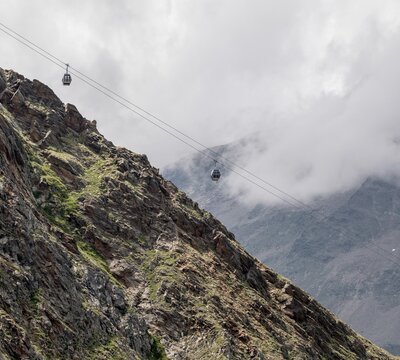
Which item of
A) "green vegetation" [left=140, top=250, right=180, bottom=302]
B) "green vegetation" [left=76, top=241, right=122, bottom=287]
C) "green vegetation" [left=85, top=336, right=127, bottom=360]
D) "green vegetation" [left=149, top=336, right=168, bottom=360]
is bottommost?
"green vegetation" [left=85, top=336, right=127, bottom=360]

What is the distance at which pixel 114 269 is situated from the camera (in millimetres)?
103812

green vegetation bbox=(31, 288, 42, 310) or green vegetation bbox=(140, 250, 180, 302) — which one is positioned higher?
green vegetation bbox=(140, 250, 180, 302)

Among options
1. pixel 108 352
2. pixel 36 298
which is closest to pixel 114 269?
pixel 108 352

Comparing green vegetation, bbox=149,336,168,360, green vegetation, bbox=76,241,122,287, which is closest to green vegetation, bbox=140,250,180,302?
green vegetation, bbox=76,241,122,287

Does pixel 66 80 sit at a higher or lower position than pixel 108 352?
higher

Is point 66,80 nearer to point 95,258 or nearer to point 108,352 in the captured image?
point 95,258

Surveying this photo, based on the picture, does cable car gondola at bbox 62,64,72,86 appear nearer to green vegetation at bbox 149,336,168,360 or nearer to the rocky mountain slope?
the rocky mountain slope

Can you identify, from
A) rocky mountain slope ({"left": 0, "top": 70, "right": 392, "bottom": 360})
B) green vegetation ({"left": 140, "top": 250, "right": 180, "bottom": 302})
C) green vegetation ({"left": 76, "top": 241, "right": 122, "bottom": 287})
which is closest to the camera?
rocky mountain slope ({"left": 0, "top": 70, "right": 392, "bottom": 360})

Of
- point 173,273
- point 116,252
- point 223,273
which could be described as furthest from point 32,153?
point 223,273

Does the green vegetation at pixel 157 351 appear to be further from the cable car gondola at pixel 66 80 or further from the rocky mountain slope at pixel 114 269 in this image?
the cable car gondola at pixel 66 80

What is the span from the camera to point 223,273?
12212 cm

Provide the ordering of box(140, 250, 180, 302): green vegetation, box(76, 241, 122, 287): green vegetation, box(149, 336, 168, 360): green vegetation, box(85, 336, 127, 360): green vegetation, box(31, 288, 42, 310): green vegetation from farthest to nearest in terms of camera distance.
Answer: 1. box(140, 250, 180, 302): green vegetation
2. box(76, 241, 122, 287): green vegetation
3. box(149, 336, 168, 360): green vegetation
4. box(85, 336, 127, 360): green vegetation
5. box(31, 288, 42, 310): green vegetation

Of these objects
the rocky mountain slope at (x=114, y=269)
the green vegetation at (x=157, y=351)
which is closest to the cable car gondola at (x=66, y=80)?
the rocky mountain slope at (x=114, y=269)

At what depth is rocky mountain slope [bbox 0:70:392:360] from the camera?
77000 millimetres
